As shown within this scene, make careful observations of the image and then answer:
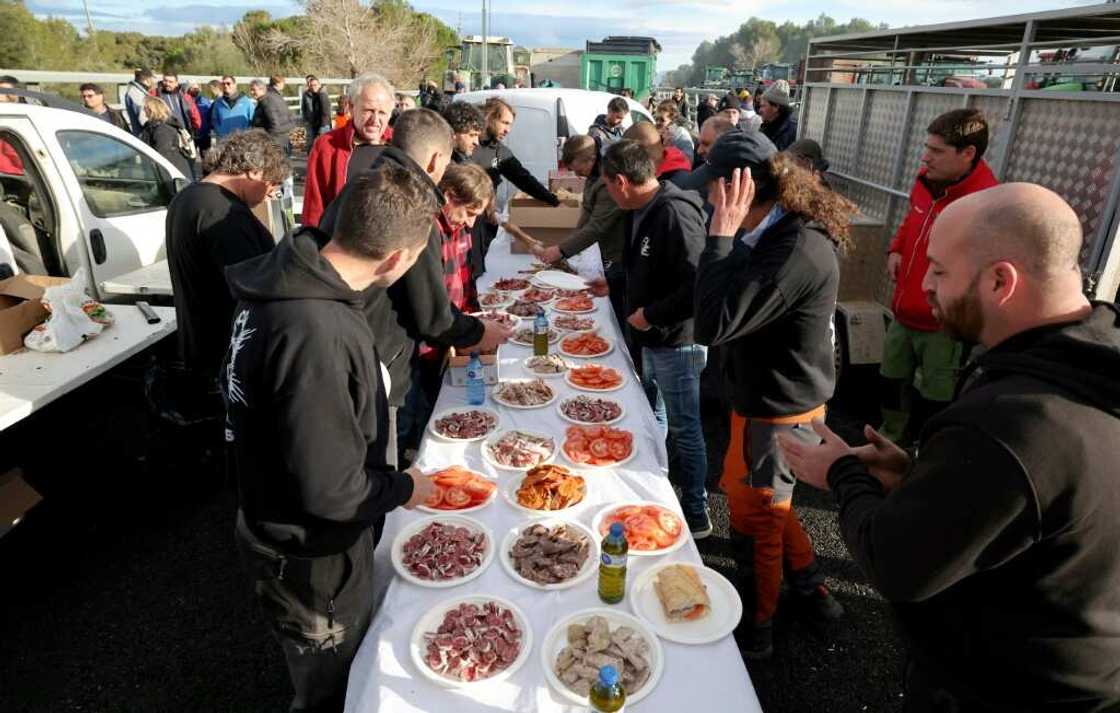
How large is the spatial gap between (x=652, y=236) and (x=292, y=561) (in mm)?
2603

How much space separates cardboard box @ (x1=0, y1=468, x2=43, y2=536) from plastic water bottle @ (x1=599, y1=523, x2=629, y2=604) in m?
3.57

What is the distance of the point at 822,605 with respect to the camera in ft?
10.9

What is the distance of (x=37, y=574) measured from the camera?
3660 mm

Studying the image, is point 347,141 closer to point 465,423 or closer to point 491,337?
point 491,337

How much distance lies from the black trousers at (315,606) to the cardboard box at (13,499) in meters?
2.50

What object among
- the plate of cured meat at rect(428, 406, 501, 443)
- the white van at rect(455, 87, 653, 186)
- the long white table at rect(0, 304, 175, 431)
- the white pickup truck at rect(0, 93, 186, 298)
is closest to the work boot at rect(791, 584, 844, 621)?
the plate of cured meat at rect(428, 406, 501, 443)

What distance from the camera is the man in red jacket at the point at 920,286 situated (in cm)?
386

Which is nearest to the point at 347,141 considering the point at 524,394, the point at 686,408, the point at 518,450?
the point at 524,394

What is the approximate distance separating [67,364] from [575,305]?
3.34m

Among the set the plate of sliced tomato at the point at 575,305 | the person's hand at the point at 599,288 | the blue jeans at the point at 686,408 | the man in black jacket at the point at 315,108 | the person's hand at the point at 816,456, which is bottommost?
the blue jeans at the point at 686,408

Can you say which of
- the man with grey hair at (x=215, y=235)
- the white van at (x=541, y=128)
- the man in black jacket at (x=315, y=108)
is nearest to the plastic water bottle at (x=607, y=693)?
the man with grey hair at (x=215, y=235)

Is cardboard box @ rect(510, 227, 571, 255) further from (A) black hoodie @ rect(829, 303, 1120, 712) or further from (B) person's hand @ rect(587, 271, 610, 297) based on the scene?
(A) black hoodie @ rect(829, 303, 1120, 712)

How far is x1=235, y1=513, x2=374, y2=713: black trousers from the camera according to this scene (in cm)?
203

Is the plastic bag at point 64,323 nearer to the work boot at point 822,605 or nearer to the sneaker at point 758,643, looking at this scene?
the sneaker at point 758,643
